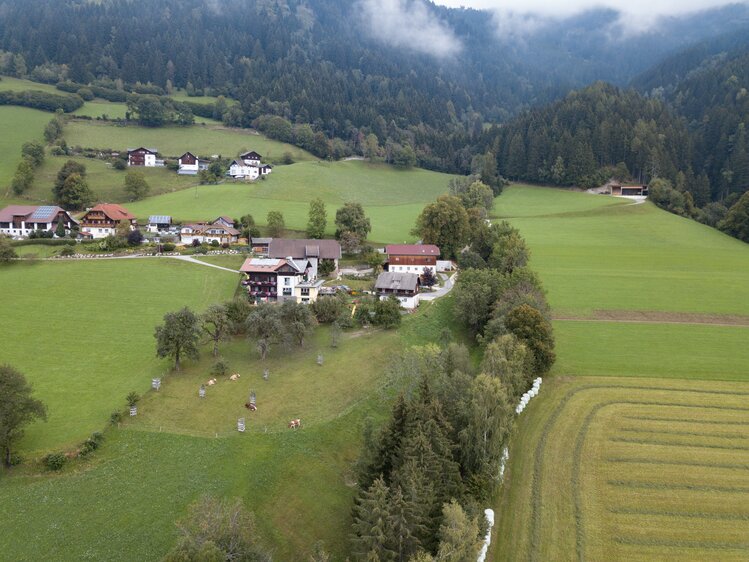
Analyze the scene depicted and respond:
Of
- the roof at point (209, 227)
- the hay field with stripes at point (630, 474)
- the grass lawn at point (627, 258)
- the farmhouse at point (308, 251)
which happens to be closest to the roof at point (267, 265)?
the farmhouse at point (308, 251)

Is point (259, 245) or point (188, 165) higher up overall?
point (188, 165)

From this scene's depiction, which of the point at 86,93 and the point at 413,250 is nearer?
the point at 413,250

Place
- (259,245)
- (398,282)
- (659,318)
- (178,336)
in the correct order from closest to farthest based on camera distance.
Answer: (178,336) < (659,318) < (398,282) < (259,245)

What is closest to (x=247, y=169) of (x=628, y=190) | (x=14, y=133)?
(x=14, y=133)

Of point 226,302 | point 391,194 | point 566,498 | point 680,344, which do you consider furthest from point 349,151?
point 566,498

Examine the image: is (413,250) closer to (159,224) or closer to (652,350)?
(652,350)

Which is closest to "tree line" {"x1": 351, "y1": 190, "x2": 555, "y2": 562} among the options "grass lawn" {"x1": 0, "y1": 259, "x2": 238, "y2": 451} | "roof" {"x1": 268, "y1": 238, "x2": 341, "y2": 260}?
"grass lawn" {"x1": 0, "y1": 259, "x2": 238, "y2": 451}

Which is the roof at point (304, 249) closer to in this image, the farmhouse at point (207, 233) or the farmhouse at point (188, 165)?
the farmhouse at point (207, 233)
